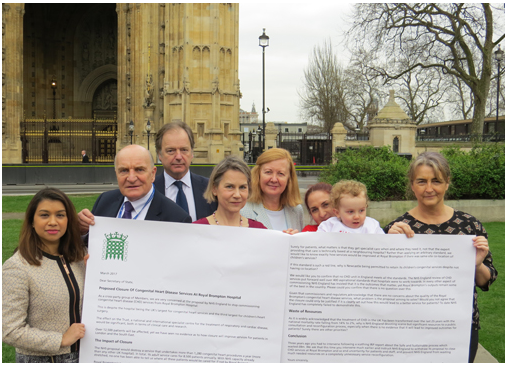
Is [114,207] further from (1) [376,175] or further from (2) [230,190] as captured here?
(1) [376,175]

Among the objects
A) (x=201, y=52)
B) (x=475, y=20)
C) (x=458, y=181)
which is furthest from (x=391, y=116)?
(x=458, y=181)

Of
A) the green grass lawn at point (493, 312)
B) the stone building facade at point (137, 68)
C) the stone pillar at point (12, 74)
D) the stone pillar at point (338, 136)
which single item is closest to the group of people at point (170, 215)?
the green grass lawn at point (493, 312)

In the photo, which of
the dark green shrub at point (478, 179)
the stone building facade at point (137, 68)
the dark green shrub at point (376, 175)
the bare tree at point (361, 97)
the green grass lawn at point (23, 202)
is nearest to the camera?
the dark green shrub at point (376, 175)

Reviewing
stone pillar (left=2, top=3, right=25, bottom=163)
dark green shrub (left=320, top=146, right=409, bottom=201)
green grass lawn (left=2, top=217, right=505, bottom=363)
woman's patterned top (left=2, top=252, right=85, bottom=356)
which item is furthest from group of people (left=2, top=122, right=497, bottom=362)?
stone pillar (left=2, top=3, right=25, bottom=163)

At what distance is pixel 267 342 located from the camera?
3.15 m

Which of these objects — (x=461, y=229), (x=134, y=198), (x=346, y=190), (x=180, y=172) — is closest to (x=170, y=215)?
(x=134, y=198)

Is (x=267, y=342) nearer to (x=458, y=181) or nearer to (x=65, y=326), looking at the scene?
(x=65, y=326)

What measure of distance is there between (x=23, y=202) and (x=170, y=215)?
1563 centimetres

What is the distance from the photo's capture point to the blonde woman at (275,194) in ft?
13.3

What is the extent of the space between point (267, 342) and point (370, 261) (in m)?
0.81

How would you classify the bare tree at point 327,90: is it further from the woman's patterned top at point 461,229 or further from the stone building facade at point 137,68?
the woman's patterned top at point 461,229

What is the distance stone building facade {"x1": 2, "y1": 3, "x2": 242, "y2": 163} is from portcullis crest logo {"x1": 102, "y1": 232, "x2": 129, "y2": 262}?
25.2 m

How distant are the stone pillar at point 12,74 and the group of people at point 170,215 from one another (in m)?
30.7

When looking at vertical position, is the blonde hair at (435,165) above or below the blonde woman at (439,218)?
above
